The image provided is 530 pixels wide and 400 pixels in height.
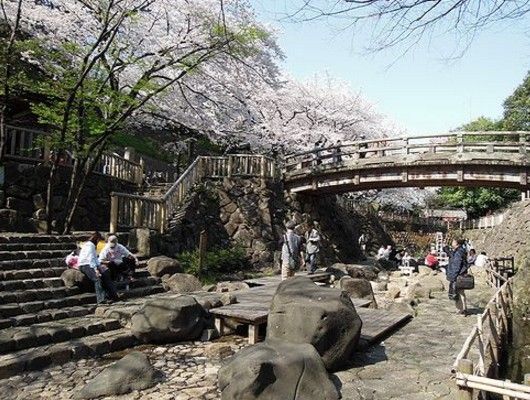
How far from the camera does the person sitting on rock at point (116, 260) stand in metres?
9.75

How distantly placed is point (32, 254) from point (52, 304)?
220cm

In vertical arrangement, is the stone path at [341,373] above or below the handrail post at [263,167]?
below

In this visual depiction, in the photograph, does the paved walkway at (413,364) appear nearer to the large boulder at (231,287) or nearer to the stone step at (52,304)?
the large boulder at (231,287)

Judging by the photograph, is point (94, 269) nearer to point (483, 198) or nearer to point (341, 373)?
point (341, 373)

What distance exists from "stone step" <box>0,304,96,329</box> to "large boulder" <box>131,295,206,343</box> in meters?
1.36

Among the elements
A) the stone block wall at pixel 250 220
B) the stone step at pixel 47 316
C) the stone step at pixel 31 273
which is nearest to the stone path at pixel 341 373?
the stone step at pixel 47 316

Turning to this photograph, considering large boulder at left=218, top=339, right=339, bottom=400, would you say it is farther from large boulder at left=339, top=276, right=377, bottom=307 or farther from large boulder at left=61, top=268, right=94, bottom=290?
large boulder at left=339, top=276, right=377, bottom=307

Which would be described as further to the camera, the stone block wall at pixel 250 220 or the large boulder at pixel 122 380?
the stone block wall at pixel 250 220

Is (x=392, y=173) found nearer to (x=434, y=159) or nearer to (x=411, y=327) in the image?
(x=434, y=159)

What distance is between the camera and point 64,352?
261 inches

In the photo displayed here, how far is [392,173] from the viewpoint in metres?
21.0

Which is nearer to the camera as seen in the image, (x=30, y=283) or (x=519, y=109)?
(x=30, y=283)

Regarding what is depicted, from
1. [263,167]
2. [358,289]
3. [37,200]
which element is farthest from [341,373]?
[263,167]

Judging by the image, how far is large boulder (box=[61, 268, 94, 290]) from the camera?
938 centimetres
